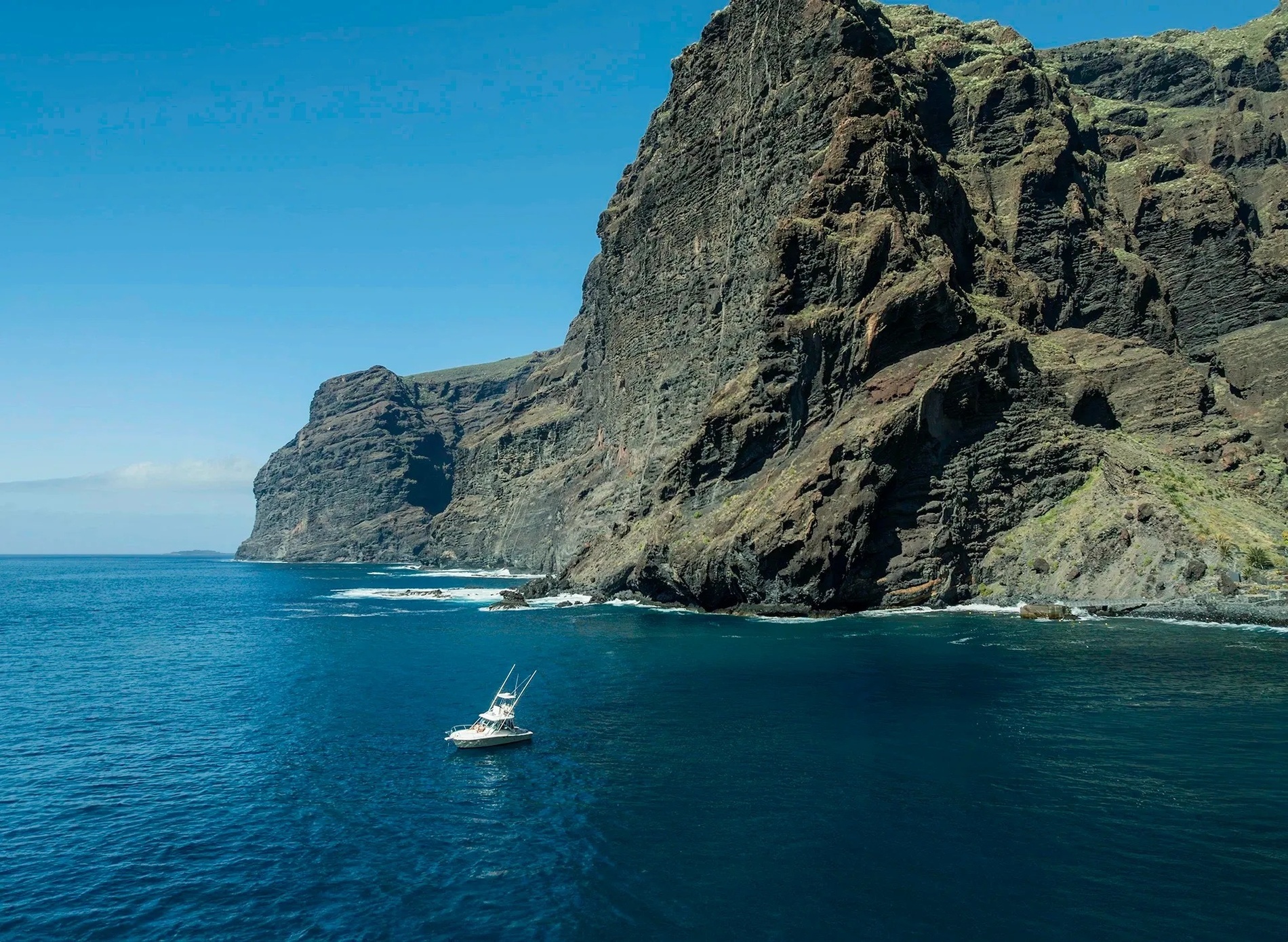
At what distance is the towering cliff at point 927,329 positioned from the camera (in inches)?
3954

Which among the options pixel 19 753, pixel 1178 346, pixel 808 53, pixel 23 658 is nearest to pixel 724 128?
pixel 808 53

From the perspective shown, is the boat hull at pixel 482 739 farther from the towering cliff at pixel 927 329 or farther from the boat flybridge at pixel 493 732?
the towering cliff at pixel 927 329

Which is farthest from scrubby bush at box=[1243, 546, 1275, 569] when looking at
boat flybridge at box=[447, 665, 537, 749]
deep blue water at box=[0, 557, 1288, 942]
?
boat flybridge at box=[447, 665, 537, 749]

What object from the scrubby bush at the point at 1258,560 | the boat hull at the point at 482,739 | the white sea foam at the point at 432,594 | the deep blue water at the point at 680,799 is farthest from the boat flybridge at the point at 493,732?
the white sea foam at the point at 432,594

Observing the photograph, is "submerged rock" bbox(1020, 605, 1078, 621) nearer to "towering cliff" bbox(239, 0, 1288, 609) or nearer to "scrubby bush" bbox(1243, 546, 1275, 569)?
"towering cliff" bbox(239, 0, 1288, 609)

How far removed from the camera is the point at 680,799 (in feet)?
122

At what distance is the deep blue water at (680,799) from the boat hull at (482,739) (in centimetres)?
78

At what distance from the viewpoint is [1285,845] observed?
30.2m

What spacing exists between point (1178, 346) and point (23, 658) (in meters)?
162

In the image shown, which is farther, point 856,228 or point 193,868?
point 856,228

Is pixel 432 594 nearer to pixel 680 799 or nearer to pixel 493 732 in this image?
pixel 493 732

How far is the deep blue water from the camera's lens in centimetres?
2717

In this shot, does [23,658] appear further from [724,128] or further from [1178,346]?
[1178,346]

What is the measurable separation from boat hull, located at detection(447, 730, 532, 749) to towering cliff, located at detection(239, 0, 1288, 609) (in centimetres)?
5716
